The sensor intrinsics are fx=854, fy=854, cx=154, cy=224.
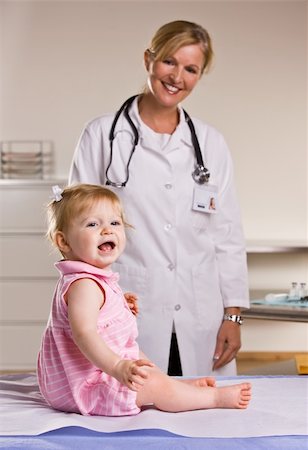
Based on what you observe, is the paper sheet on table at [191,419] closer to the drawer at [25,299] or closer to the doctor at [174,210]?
the doctor at [174,210]

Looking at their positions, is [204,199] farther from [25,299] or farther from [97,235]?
[25,299]

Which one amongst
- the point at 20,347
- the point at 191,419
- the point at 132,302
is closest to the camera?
the point at 191,419

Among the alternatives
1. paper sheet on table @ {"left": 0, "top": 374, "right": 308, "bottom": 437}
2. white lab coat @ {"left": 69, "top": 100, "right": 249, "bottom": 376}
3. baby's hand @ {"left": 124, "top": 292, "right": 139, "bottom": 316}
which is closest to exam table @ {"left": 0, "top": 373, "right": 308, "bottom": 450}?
paper sheet on table @ {"left": 0, "top": 374, "right": 308, "bottom": 437}

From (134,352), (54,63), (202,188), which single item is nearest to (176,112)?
(202,188)

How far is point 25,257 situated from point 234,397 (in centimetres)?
404

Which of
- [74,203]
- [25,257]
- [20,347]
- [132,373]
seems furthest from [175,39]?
[20,347]

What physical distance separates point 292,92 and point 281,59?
241 millimetres

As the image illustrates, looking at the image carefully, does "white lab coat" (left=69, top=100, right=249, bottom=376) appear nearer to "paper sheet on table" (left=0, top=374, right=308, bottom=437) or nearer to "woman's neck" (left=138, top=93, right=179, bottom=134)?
"woman's neck" (left=138, top=93, right=179, bottom=134)

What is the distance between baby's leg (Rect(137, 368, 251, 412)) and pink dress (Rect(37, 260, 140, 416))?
0.13 ft

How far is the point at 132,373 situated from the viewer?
1.52 metres

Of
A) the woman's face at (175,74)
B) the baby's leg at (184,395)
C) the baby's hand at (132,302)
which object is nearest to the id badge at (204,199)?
the woman's face at (175,74)

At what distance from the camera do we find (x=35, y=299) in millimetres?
5621

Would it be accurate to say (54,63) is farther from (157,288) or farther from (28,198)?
(157,288)

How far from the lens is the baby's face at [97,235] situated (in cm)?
175
